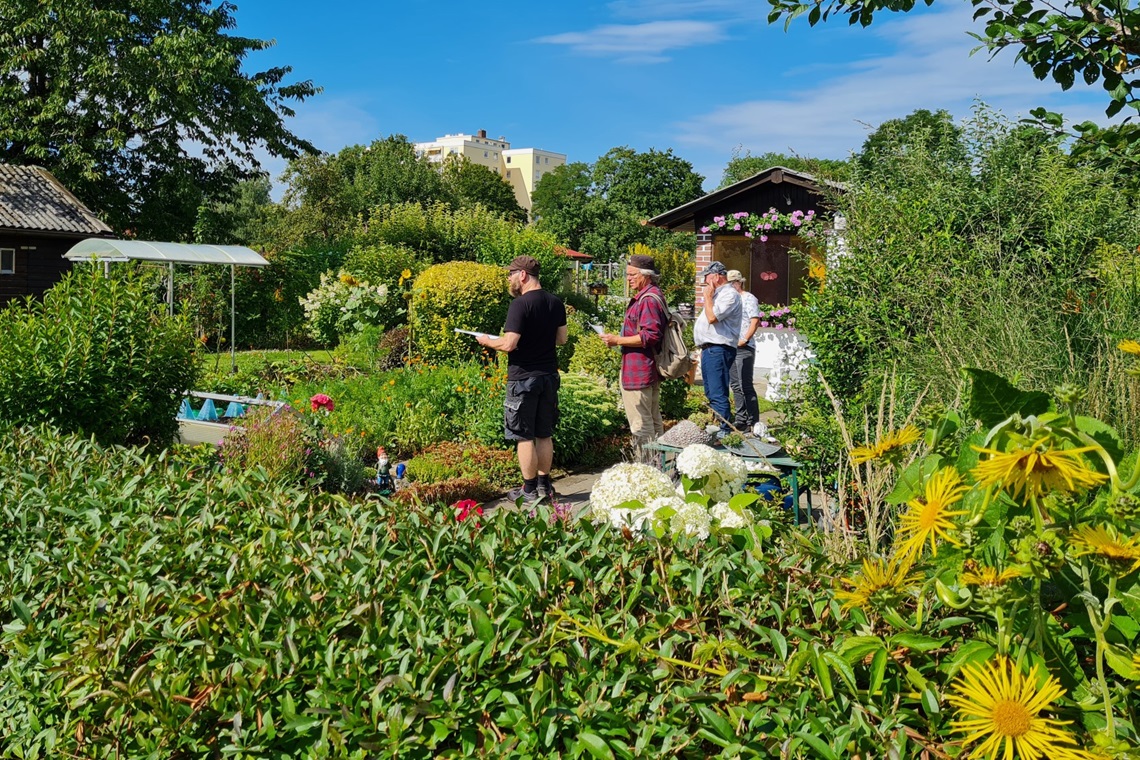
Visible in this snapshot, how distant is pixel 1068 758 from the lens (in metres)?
1.13

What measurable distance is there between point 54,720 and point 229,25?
1116 inches

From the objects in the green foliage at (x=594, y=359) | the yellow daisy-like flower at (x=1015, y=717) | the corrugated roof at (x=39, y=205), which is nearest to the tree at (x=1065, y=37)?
the yellow daisy-like flower at (x=1015, y=717)

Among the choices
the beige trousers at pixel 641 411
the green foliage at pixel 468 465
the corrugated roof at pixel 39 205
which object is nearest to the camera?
the beige trousers at pixel 641 411

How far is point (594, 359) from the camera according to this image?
39.9 feet

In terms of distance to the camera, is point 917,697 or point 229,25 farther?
point 229,25

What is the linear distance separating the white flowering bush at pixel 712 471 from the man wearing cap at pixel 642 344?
3.74m

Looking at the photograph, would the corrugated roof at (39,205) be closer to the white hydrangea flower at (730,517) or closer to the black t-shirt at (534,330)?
the black t-shirt at (534,330)

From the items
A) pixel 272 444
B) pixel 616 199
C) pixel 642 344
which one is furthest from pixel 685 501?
pixel 616 199

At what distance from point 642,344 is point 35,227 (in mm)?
20764

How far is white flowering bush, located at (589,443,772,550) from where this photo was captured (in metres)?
2.21

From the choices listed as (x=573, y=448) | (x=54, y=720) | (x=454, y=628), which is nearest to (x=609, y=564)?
(x=454, y=628)

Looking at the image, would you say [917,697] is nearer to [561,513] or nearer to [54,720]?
[561,513]

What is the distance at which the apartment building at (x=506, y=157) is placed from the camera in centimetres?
13375

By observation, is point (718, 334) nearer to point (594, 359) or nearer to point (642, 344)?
point (642, 344)
